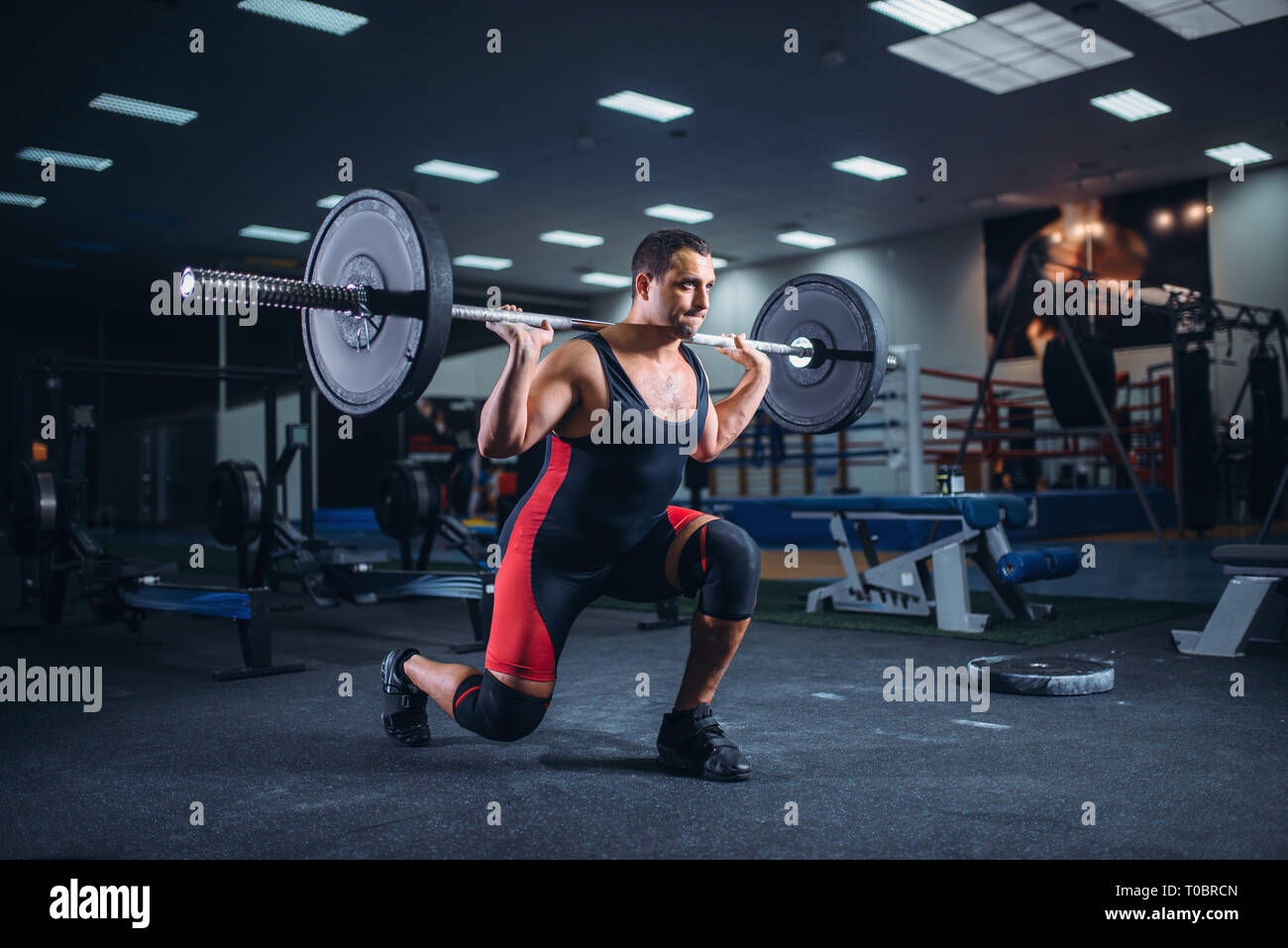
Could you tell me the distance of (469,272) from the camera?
47.8ft

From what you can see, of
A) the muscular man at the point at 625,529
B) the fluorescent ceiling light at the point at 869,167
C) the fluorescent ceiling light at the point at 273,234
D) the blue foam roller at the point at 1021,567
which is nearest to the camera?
the muscular man at the point at 625,529

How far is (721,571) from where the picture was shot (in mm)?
2037

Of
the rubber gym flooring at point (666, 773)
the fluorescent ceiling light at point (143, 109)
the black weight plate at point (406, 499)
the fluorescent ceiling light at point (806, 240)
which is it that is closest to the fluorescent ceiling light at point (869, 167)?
the fluorescent ceiling light at point (806, 240)

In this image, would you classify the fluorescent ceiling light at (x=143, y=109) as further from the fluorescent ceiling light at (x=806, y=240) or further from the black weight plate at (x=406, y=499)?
the fluorescent ceiling light at (x=806, y=240)

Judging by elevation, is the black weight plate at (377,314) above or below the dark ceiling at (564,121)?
below

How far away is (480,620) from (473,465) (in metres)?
7.77

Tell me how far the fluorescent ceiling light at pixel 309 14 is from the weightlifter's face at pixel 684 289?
5500 mm

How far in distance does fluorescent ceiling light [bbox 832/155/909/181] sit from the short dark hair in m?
8.37

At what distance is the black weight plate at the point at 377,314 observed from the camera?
172 centimetres

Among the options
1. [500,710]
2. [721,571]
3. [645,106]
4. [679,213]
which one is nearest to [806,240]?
[679,213]

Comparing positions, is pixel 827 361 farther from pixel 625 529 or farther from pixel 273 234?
pixel 273 234

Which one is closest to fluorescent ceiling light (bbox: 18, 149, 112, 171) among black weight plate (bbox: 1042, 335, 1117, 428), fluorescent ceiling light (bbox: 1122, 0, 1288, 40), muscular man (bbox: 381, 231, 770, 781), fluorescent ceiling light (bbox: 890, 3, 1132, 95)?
fluorescent ceiling light (bbox: 890, 3, 1132, 95)
